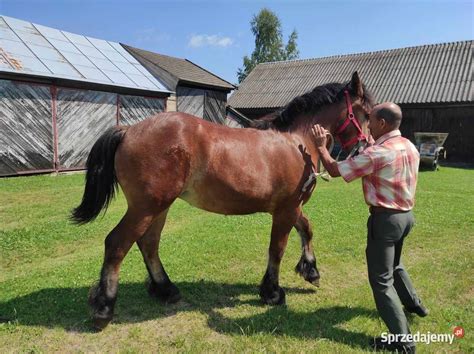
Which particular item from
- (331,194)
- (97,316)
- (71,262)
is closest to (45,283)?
(71,262)

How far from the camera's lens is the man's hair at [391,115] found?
2920 millimetres

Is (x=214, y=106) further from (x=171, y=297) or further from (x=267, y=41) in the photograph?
(x=267, y=41)

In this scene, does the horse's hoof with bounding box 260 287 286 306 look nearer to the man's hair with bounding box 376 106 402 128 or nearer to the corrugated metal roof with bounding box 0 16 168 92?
the man's hair with bounding box 376 106 402 128

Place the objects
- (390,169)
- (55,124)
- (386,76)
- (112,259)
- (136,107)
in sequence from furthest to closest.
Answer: (386,76) < (136,107) < (55,124) < (112,259) < (390,169)

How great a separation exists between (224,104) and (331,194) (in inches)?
461

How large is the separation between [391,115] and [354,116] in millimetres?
933

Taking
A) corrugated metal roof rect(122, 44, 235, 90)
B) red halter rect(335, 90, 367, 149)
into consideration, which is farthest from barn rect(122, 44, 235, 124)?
red halter rect(335, 90, 367, 149)

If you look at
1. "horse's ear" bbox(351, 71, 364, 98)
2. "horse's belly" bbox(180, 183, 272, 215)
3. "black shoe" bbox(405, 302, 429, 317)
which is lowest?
"black shoe" bbox(405, 302, 429, 317)

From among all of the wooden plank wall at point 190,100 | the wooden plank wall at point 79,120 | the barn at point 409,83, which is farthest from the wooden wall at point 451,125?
the wooden plank wall at point 79,120

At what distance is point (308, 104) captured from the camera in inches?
155

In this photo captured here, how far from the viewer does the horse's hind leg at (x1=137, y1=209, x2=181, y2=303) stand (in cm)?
371

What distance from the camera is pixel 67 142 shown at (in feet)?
42.2

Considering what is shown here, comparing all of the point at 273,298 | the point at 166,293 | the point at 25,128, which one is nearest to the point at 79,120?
the point at 25,128

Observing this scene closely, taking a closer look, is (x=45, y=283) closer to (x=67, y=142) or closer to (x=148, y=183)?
(x=148, y=183)
